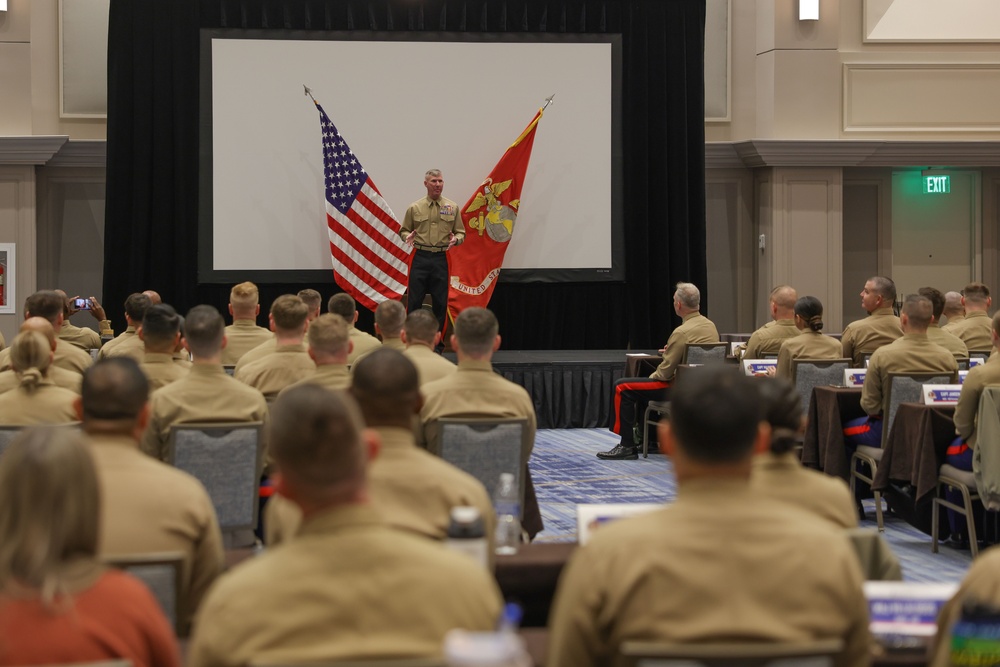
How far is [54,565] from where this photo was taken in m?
1.78

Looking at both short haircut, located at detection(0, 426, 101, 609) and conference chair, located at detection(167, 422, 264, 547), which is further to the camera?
conference chair, located at detection(167, 422, 264, 547)

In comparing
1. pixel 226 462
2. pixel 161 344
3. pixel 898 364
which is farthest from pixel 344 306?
pixel 898 364

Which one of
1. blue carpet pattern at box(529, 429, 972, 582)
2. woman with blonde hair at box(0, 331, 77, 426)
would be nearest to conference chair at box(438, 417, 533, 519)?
woman with blonde hair at box(0, 331, 77, 426)

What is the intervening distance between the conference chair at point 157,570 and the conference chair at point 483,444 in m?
2.07

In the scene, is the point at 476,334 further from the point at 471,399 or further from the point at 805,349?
the point at 805,349

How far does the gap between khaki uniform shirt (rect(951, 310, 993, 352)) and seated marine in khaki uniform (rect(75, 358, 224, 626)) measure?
23.8 feet

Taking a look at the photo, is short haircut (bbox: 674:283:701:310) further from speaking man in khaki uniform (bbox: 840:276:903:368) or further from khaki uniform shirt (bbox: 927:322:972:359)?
khaki uniform shirt (bbox: 927:322:972:359)

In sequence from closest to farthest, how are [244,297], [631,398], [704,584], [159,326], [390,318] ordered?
1. [704,584]
2. [159,326]
3. [390,318]
4. [244,297]
5. [631,398]

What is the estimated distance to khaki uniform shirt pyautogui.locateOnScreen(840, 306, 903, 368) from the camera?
7996mm

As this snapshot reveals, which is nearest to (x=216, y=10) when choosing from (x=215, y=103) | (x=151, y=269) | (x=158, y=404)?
(x=215, y=103)

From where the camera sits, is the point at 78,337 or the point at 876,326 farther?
the point at 78,337

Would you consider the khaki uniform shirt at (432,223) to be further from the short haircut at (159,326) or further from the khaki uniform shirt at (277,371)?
the short haircut at (159,326)

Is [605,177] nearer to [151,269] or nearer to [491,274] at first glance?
[491,274]

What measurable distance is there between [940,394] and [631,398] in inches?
136
